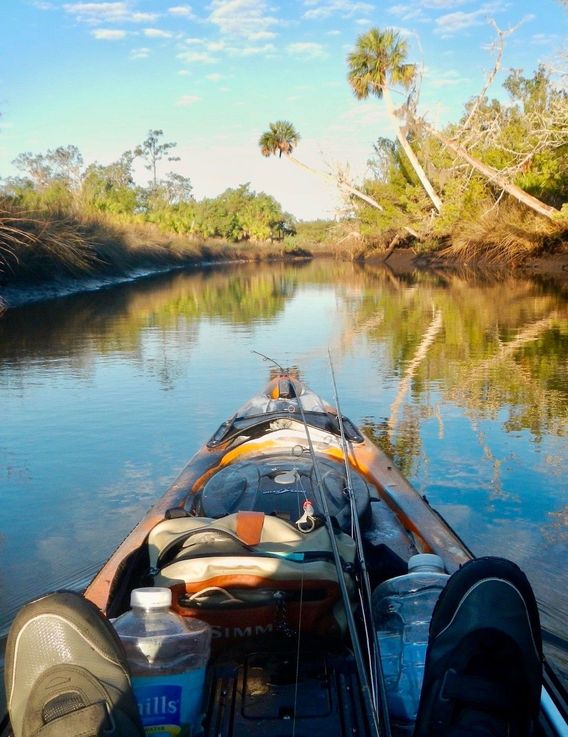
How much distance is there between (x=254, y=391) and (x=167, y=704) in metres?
6.77

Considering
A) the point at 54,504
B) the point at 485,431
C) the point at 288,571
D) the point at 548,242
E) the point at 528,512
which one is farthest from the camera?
the point at 548,242

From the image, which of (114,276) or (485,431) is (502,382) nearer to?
(485,431)

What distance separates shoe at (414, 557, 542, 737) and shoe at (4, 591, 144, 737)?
791 mm

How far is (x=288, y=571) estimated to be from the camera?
2613mm

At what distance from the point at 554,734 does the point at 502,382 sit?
6.98 m

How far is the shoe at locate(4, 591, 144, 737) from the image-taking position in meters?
1.94

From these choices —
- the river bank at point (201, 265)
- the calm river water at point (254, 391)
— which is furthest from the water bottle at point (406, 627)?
the river bank at point (201, 265)

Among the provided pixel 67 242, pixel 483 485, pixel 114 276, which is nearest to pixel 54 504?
pixel 483 485

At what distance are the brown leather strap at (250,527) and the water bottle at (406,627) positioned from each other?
493 millimetres

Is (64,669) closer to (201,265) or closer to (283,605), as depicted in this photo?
(283,605)

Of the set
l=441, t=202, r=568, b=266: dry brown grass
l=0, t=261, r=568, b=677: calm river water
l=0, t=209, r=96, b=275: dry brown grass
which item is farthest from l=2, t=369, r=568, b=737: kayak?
l=441, t=202, r=568, b=266: dry brown grass

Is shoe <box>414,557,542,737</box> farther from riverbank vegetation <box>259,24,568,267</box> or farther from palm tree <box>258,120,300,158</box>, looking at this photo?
palm tree <box>258,120,300,158</box>

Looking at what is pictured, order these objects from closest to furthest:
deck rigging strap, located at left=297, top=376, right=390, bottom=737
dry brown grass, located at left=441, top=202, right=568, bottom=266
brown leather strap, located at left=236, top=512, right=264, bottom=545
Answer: deck rigging strap, located at left=297, top=376, right=390, bottom=737 → brown leather strap, located at left=236, top=512, right=264, bottom=545 → dry brown grass, located at left=441, top=202, right=568, bottom=266

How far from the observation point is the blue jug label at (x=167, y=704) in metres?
2.21
